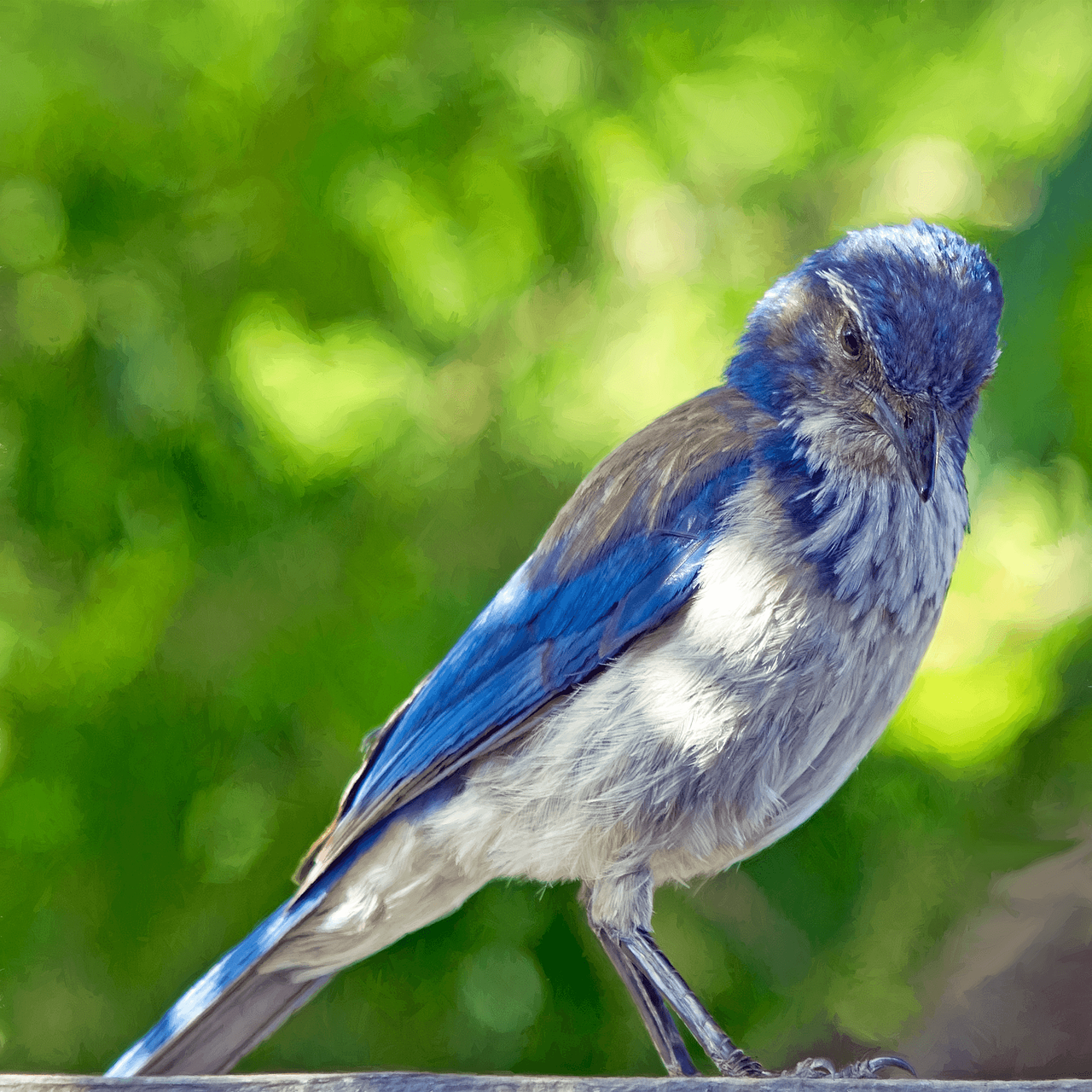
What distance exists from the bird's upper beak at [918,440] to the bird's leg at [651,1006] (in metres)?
1.06

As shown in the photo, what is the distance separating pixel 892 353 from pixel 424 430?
5.22 feet

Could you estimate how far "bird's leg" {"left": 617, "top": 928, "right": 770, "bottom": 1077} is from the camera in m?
2.25

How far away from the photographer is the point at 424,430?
11.3 ft

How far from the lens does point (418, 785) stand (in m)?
2.43

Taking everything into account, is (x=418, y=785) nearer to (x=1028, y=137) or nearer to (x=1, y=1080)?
(x=1, y=1080)

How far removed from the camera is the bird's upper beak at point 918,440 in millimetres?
2100

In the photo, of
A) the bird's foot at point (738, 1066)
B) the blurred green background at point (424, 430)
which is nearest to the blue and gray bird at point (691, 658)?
the bird's foot at point (738, 1066)

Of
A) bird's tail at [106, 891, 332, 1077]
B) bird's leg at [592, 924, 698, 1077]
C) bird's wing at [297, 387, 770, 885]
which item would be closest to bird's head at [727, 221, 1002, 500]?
bird's wing at [297, 387, 770, 885]

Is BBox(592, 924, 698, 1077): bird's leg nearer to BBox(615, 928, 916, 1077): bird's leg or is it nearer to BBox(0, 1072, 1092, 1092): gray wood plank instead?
BBox(615, 928, 916, 1077): bird's leg

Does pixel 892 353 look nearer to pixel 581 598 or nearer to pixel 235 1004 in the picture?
pixel 581 598

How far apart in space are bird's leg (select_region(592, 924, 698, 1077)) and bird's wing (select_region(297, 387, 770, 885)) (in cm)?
48

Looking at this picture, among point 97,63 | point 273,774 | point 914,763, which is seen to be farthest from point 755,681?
point 97,63

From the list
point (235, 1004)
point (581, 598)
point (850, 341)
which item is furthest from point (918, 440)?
point (235, 1004)

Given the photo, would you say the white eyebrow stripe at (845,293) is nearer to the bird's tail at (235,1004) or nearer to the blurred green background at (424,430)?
the blurred green background at (424,430)
